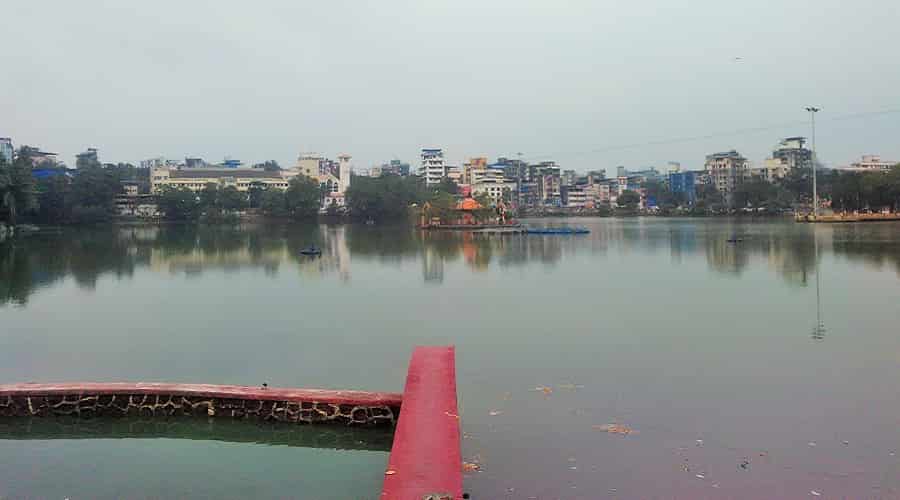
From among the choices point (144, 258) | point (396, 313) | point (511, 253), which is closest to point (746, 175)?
point (511, 253)

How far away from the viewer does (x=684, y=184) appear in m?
90.8

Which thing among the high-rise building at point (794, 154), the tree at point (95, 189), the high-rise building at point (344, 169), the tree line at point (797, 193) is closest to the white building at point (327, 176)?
the high-rise building at point (344, 169)

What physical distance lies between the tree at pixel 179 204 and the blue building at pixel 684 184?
56992mm

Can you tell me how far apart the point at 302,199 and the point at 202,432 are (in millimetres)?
56527

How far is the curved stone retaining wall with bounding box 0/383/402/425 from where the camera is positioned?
6.13m

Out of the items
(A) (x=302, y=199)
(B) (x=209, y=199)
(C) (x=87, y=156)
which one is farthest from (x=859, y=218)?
(C) (x=87, y=156)

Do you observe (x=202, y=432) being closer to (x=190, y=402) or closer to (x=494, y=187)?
(x=190, y=402)

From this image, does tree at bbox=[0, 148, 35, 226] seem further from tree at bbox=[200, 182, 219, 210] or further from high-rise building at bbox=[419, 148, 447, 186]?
high-rise building at bbox=[419, 148, 447, 186]

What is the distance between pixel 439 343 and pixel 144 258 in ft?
60.9

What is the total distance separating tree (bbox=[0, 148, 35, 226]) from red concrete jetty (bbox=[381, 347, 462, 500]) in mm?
39171

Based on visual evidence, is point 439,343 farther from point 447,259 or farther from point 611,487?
point 447,259

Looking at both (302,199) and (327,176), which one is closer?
(302,199)

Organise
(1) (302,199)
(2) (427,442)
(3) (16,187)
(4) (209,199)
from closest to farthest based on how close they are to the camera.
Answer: (2) (427,442) → (3) (16,187) → (1) (302,199) → (4) (209,199)

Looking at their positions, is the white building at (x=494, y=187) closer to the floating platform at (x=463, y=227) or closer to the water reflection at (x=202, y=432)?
the floating platform at (x=463, y=227)
